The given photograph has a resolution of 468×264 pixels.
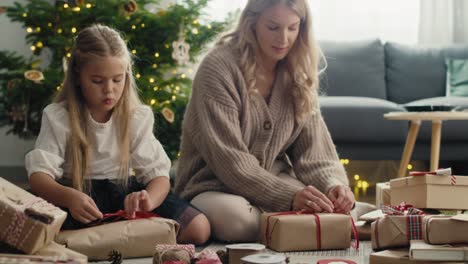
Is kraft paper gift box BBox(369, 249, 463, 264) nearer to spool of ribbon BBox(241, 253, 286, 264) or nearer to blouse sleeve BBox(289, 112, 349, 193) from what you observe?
spool of ribbon BBox(241, 253, 286, 264)

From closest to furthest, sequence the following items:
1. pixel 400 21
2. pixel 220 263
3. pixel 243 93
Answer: pixel 220 263 < pixel 243 93 < pixel 400 21

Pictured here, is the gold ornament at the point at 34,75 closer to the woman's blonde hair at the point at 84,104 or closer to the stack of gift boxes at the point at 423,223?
the woman's blonde hair at the point at 84,104

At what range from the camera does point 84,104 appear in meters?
2.12

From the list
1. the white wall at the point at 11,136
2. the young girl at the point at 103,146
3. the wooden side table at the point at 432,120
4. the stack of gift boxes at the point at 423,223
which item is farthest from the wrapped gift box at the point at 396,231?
the white wall at the point at 11,136

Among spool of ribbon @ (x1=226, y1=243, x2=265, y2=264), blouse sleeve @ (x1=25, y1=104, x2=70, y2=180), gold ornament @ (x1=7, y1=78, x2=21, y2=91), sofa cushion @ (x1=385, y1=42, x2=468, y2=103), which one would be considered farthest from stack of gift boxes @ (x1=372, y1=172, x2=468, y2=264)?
sofa cushion @ (x1=385, y1=42, x2=468, y2=103)

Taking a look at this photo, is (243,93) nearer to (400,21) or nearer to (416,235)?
(416,235)

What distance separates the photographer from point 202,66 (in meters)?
2.36

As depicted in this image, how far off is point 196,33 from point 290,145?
57.6 inches

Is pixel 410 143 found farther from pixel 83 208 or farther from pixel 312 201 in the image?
pixel 83 208

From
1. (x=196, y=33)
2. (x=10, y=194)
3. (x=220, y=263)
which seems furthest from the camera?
(x=196, y=33)

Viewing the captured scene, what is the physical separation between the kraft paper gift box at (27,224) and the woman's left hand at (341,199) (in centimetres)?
77

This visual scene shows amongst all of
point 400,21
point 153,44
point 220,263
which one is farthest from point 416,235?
point 400,21

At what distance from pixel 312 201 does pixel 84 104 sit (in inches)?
26.0

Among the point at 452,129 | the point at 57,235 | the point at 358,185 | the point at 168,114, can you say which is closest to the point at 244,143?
the point at 57,235
